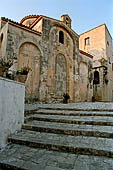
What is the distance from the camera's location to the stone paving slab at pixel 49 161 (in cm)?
173

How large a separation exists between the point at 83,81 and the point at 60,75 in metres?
3.98

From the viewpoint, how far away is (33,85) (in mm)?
8492

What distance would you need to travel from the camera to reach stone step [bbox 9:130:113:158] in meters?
2.06

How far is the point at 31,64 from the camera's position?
8570 millimetres

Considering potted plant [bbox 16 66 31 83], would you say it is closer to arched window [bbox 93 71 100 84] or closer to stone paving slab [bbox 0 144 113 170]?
stone paving slab [bbox 0 144 113 170]

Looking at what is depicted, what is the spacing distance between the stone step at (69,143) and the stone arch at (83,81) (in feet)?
33.5

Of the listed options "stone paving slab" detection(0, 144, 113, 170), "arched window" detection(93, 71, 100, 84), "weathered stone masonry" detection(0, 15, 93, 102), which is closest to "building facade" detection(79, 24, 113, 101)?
"arched window" detection(93, 71, 100, 84)

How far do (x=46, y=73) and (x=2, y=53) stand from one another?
3.63 metres

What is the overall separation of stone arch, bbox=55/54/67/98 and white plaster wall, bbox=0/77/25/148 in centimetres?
682

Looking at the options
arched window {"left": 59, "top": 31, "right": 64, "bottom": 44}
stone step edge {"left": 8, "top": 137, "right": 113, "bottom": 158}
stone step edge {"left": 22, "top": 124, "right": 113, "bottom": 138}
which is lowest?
stone step edge {"left": 8, "top": 137, "right": 113, "bottom": 158}

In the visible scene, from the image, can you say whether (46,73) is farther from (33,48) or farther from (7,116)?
(7,116)

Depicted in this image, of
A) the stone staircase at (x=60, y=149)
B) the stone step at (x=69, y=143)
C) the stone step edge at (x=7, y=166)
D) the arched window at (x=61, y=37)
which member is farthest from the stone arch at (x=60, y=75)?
the stone step edge at (x=7, y=166)

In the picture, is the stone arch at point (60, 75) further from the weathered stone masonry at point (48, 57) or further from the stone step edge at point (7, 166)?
the stone step edge at point (7, 166)

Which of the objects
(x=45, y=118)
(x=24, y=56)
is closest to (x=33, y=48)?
(x=24, y=56)
